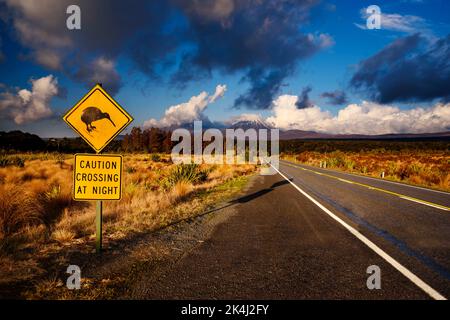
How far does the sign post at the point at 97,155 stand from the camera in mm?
4836

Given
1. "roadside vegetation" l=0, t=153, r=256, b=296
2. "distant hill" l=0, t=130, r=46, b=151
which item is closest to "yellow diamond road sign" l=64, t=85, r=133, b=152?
"roadside vegetation" l=0, t=153, r=256, b=296

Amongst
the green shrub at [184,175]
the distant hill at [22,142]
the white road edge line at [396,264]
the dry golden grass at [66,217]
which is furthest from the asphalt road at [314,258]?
the distant hill at [22,142]

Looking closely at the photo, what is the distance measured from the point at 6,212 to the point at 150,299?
503 cm

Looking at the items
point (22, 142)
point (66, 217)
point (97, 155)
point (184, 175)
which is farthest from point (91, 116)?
point (22, 142)

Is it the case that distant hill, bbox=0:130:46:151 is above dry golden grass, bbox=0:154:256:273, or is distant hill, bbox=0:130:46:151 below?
above

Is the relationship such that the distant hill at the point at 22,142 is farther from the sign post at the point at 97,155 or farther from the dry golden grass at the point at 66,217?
the sign post at the point at 97,155

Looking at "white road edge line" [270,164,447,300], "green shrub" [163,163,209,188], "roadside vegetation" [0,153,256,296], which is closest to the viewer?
"white road edge line" [270,164,447,300]

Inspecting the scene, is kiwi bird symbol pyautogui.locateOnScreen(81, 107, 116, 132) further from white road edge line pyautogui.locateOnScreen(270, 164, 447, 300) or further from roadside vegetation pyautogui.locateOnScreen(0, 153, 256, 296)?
white road edge line pyautogui.locateOnScreen(270, 164, 447, 300)

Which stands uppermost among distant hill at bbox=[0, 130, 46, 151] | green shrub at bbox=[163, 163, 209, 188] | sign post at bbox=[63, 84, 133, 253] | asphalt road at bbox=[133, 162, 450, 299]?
distant hill at bbox=[0, 130, 46, 151]

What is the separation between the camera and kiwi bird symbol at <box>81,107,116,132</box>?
4914mm

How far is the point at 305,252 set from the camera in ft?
15.9
